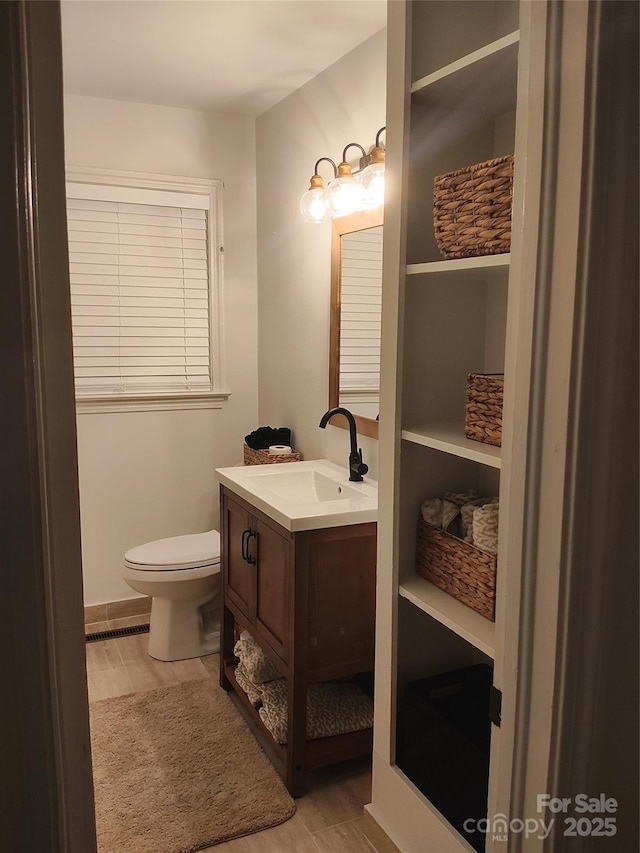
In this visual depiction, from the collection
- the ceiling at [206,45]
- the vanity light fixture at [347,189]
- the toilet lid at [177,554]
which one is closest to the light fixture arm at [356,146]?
the vanity light fixture at [347,189]

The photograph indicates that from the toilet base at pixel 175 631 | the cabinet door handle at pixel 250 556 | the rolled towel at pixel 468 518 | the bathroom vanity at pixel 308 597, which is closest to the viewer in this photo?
the rolled towel at pixel 468 518

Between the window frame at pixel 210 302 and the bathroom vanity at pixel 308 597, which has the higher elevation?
the window frame at pixel 210 302

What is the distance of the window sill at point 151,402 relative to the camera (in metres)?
3.30

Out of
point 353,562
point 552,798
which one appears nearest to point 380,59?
point 353,562

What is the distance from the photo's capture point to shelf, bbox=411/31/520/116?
4.59ft

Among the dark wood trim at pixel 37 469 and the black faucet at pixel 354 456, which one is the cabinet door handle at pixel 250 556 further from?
the dark wood trim at pixel 37 469

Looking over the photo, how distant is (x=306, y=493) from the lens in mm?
2732

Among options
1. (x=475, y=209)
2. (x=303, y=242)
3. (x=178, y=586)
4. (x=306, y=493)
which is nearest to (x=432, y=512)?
(x=475, y=209)

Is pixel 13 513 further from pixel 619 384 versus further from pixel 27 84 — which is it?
pixel 619 384

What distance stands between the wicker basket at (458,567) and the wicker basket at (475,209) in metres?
0.68

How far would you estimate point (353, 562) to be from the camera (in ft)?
7.33

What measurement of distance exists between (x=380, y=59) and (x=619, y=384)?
192 centimetres

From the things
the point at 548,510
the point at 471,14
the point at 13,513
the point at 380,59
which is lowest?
the point at 548,510

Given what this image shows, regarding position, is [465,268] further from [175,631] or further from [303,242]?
[175,631]
